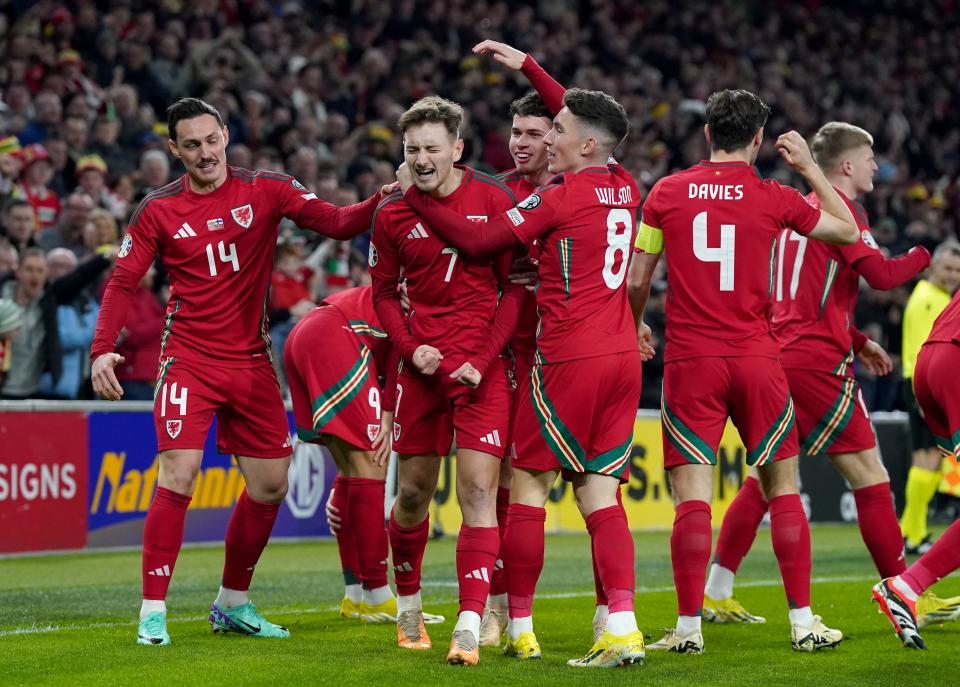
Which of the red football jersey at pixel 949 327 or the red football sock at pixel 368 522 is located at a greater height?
the red football jersey at pixel 949 327

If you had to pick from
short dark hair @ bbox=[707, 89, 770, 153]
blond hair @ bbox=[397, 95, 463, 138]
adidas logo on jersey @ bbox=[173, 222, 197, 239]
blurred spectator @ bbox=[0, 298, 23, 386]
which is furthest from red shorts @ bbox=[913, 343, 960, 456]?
blurred spectator @ bbox=[0, 298, 23, 386]

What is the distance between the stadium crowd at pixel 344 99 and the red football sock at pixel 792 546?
5980 mm

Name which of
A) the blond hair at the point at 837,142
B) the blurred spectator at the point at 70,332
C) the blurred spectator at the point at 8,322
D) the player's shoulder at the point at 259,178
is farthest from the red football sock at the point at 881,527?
the blurred spectator at the point at 70,332

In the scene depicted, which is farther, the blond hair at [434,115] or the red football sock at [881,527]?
the red football sock at [881,527]

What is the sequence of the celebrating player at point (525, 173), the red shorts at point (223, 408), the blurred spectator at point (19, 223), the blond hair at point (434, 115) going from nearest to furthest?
the blond hair at point (434, 115)
the red shorts at point (223, 408)
the celebrating player at point (525, 173)
the blurred spectator at point (19, 223)

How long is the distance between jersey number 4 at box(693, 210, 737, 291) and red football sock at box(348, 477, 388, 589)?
85.5 inches

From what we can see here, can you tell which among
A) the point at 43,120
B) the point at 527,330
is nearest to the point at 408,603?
the point at 527,330

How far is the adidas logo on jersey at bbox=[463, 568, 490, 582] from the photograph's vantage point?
589 centimetres

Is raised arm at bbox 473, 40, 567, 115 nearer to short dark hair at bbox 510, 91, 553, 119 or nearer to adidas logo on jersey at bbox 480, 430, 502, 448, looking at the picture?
short dark hair at bbox 510, 91, 553, 119

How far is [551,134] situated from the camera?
618cm

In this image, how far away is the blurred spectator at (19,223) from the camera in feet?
39.4

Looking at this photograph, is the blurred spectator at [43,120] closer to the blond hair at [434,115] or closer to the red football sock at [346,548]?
the red football sock at [346,548]

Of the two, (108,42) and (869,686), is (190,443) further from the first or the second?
(108,42)

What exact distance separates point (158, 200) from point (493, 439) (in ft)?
6.79
